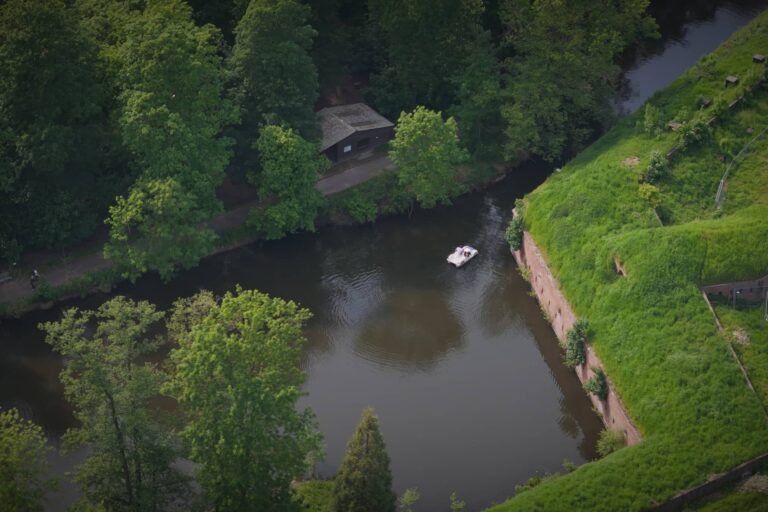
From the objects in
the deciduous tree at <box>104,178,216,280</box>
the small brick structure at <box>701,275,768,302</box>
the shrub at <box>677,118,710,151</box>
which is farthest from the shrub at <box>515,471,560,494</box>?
the shrub at <box>677,118,710,151</box>

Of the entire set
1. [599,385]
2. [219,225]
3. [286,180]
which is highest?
[219,225]

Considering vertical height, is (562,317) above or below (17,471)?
above

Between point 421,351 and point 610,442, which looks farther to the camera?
point 421,351

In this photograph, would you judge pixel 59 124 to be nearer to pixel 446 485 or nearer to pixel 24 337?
pixel 24 337

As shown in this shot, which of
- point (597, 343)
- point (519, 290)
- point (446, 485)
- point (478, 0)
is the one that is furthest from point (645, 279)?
point (478, 0)

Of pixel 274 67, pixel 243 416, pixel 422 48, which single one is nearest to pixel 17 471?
pixel 243 416

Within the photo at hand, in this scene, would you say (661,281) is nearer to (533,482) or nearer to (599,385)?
(599,385)
